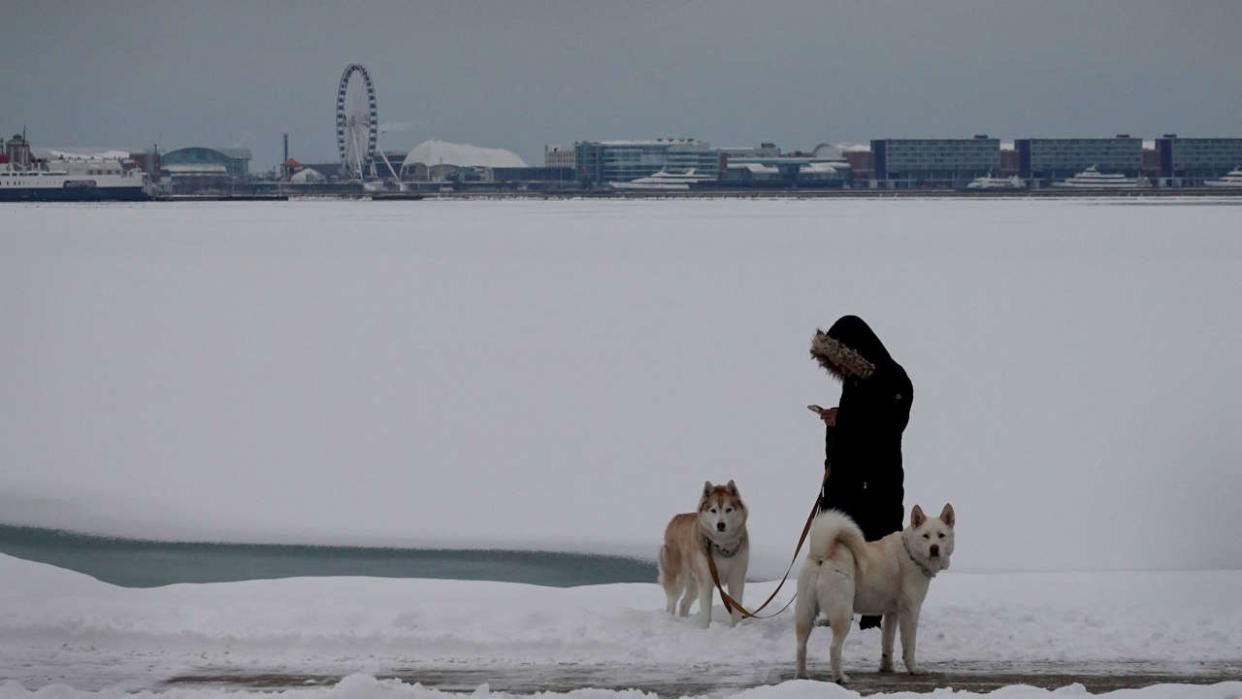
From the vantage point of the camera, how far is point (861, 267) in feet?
90.3

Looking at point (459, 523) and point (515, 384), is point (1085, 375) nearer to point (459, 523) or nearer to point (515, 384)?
point (515, 384)

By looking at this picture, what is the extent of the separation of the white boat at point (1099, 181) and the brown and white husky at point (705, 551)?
14173cm

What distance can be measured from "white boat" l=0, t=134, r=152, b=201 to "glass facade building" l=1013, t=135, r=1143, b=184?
299 feet

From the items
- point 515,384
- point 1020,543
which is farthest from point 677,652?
point 515,384

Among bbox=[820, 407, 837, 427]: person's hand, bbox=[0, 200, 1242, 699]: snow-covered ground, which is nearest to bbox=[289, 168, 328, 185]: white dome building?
bbox=[0, 200, 1242, 699]: snow-covered ground

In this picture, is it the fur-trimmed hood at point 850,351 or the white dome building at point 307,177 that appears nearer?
the fur-trimmed hood at point 850,351

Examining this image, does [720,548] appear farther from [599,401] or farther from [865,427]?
[599,401]

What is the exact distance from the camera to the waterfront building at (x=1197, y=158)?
14612 centimetres

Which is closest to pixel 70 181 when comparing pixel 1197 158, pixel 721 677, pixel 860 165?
pixel 860 165

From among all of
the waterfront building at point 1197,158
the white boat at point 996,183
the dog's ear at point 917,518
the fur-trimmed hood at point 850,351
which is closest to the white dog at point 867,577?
the dog's ear at point 917,518

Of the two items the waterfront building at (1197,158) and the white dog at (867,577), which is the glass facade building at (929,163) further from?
the white dog at (867,577)

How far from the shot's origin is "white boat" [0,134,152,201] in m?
105

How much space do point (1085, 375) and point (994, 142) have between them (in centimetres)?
14817

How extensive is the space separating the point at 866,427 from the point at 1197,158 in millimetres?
154503
